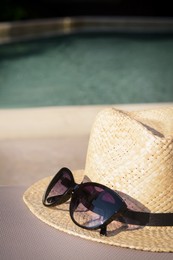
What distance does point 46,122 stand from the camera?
3.96 metres

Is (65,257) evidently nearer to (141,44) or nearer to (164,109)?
(164,109)

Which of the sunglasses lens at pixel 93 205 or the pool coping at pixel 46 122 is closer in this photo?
the sunglasses lens at pixel 93 205

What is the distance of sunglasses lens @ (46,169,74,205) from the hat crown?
0.10 metres

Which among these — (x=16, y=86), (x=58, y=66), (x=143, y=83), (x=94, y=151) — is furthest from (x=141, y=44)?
(x=94, y=151)

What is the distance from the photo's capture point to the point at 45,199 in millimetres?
2053

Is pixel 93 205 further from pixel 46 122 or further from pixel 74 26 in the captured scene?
pixel 74 26

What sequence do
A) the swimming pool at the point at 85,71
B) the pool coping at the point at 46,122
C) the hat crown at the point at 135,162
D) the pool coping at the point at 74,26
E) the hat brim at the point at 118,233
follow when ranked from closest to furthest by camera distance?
1. the hat brim at the point at 118,233
2. the hat crown at the point at 135,162
3. the pool coping at the point at 46,122
4. the swimming pool at the point at 85,71
5. the pool coping at the point at 74,26

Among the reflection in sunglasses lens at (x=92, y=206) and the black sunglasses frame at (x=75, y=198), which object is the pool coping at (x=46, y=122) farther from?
the reflection in sunglasses lens at (x=92, y=206)

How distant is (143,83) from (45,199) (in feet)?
25.7

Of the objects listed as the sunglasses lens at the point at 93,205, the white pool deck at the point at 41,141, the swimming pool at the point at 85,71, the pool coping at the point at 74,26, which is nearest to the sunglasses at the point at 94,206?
the sunglasses lens at the point at 93,205

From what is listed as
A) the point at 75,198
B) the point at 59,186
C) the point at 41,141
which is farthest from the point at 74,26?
the point at 75,198

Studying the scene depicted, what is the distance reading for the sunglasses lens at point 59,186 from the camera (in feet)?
6.62

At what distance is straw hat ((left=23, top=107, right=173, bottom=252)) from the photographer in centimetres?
186

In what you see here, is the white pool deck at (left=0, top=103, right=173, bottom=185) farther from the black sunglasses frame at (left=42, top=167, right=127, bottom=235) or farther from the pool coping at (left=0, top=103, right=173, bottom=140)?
the black sunglasses frame at (left=42, top=167, right=127, bottom=235)
